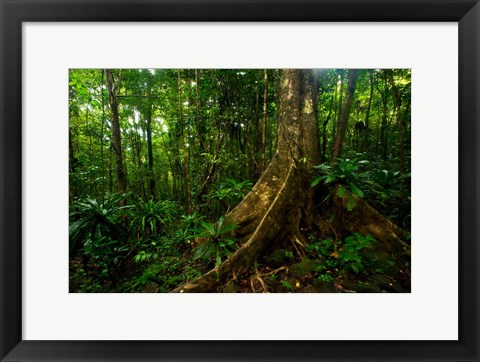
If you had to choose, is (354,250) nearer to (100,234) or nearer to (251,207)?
(251,207)

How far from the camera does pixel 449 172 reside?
1270 mm

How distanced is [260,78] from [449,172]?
8.24ft

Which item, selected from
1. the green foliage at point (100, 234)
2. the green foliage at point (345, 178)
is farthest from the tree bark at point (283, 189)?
the green foliage at point (100, 234)

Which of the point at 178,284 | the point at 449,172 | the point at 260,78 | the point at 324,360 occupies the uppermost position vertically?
the point at 260,78

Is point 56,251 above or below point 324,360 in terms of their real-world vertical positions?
above

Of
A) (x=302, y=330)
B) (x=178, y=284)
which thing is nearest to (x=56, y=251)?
(x=178, y=284)

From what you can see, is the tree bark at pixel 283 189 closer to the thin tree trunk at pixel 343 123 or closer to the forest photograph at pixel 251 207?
the forest photograph at pixel 251 207

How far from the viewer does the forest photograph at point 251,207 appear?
1.64m
